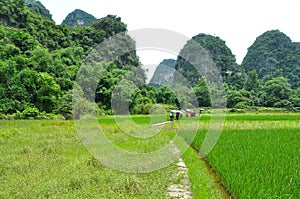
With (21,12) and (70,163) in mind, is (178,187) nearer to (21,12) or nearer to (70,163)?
(70,163)

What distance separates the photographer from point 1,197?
115 inches

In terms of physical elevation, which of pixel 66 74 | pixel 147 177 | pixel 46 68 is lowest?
pixel 147 177

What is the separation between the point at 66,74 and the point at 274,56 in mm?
42504

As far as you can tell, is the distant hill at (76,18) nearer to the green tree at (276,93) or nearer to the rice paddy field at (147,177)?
the green tree at (276,93)

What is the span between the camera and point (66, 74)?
68.2 ft

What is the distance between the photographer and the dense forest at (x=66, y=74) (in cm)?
1731

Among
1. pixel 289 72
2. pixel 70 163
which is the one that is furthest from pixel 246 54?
pixel 70 163

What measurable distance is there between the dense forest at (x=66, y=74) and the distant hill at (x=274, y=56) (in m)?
1.28

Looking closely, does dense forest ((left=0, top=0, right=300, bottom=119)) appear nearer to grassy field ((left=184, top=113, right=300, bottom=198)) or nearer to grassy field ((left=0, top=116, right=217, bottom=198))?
grassy field ((left=0, top=116, right=217, bottom=198))

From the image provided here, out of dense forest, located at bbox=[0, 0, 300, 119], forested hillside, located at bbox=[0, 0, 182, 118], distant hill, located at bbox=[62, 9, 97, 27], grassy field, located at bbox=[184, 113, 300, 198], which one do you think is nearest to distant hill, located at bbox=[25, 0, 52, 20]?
dense forest, located at bbox=[0, 0, 300, 119]

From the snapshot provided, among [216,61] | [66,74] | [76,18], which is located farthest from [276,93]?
[76,18]

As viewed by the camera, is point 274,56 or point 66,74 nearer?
point 66,74

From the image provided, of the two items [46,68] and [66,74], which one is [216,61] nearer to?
[66,74]

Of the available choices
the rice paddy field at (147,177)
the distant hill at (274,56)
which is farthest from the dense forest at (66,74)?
the rice paddy field at (147,177)
